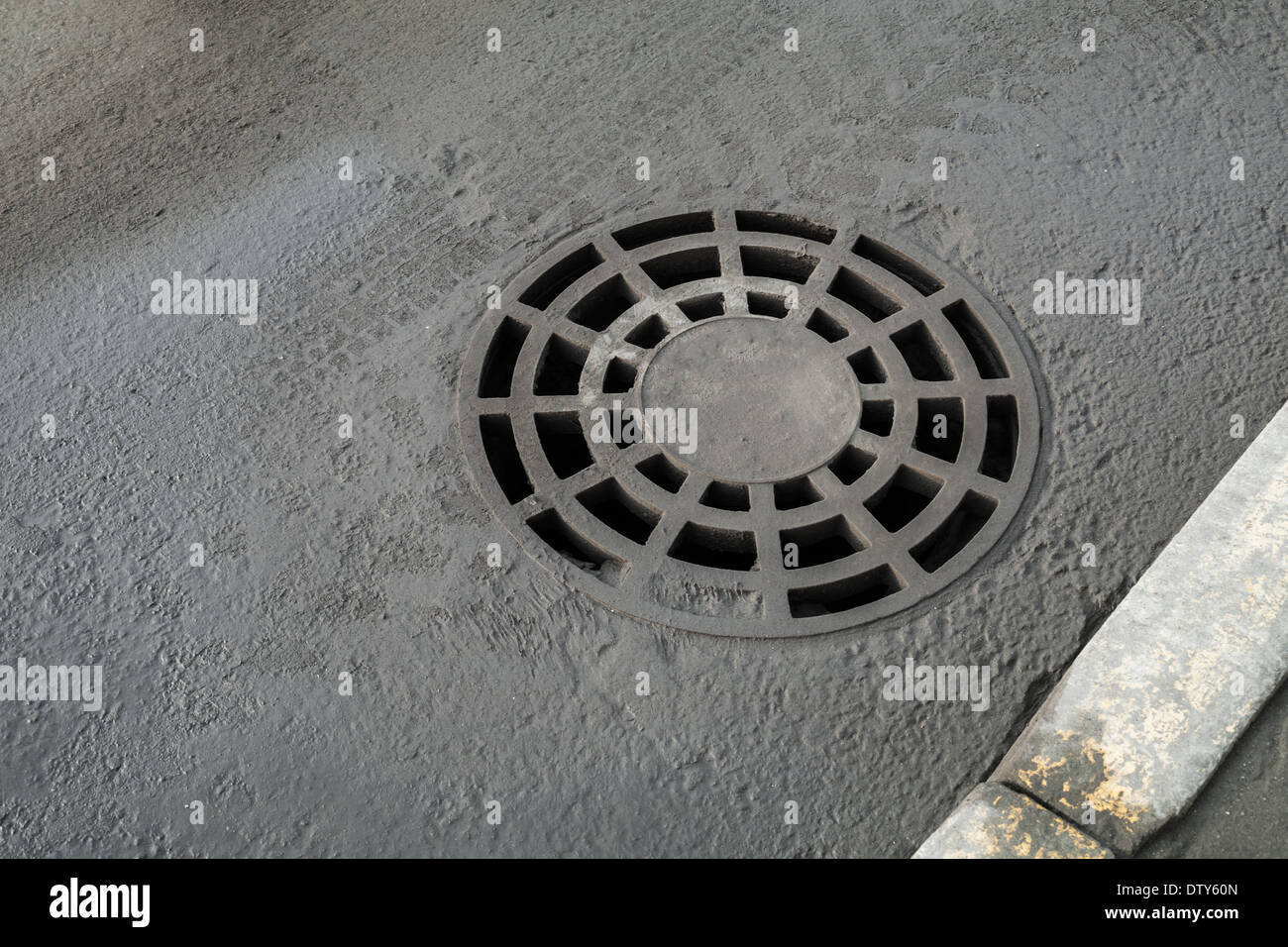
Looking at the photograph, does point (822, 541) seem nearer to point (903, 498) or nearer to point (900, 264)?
point (903, 498)

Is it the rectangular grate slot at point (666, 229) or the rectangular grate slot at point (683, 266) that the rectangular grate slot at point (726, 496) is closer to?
the rectangular grate slot at point (683, 266)

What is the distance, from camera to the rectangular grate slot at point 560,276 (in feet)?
9.94

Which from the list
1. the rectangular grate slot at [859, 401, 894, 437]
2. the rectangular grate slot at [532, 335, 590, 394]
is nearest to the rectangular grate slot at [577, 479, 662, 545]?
the rectangular grate slot at [532, 335, 590, 394]

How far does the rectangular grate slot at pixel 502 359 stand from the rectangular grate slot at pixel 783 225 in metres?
0.75

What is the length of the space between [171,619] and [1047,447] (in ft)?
7.01

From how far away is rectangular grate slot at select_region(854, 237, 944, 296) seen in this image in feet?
10.1

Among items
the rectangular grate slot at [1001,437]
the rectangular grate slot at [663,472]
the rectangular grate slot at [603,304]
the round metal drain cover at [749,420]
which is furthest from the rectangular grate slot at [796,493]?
the rectangular grate slot at [603,304]

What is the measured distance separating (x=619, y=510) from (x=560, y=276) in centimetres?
76

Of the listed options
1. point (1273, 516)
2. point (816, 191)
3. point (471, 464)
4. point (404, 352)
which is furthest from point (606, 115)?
point (1273, 516)

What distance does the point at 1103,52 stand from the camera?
11.9ft

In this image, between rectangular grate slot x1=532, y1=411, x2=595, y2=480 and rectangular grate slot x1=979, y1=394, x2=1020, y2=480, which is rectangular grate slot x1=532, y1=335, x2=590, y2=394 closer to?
rectangular grate slot x1=532, y1=411, x2=595, y2=480

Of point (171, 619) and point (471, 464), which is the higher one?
point (471, 464)

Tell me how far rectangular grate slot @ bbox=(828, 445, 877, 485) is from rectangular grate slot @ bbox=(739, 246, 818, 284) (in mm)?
637

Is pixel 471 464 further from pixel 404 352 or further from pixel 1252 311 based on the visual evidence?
pixel 1252 311
